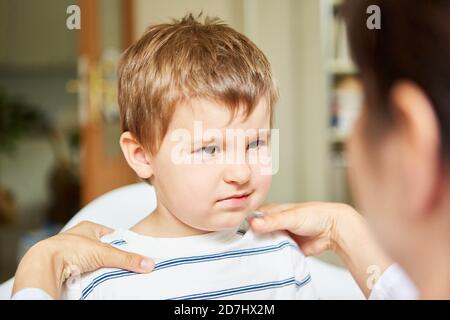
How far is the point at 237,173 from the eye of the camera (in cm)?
54

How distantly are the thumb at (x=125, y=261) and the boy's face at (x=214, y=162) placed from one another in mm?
65

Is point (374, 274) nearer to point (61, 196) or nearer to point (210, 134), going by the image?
point (210, 134)

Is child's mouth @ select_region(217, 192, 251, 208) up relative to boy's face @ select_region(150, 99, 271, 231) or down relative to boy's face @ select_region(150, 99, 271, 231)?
down

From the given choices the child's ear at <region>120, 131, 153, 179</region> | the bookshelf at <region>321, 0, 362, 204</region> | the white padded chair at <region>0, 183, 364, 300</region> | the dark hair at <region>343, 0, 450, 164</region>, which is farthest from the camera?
the bookshelf at <region>321, 0, 362, 204</region>

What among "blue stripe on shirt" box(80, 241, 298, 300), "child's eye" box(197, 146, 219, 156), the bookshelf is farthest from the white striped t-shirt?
the bookshelf

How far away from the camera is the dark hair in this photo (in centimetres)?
48

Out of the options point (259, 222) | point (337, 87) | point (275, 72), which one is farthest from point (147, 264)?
point (337, 87)

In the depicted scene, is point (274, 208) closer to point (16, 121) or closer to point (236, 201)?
point (236, 201)

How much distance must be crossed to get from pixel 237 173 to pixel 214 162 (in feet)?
0.08

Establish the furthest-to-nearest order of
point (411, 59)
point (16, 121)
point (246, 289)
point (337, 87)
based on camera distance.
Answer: point (16, 121)
point (337, 87)
point (246, 289)
point (411, 59)

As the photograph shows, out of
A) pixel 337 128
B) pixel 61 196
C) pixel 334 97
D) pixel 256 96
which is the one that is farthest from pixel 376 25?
pixel 61 196

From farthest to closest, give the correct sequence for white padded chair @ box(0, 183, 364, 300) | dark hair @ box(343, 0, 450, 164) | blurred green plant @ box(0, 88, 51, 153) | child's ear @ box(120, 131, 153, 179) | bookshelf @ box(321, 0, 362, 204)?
blurred green plant @ box(0, 88, 51, 153) → bookshelf @ box(321, 0, 362, 204) → white padded chair @ box(0, 183, 364, 300) → child's ear @ box(120, 131, 153, 179) → dark hair @ box(343, 0, 450, 164)

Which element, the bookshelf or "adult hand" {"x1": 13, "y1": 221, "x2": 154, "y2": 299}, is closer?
"adult hand" {"x1": 13, "y1": 221, "x2": 154, "y2": 299}

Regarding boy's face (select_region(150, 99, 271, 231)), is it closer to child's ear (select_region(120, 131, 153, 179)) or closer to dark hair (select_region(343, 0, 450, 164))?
child's ear (select_region(120, 131, 153, 179))
